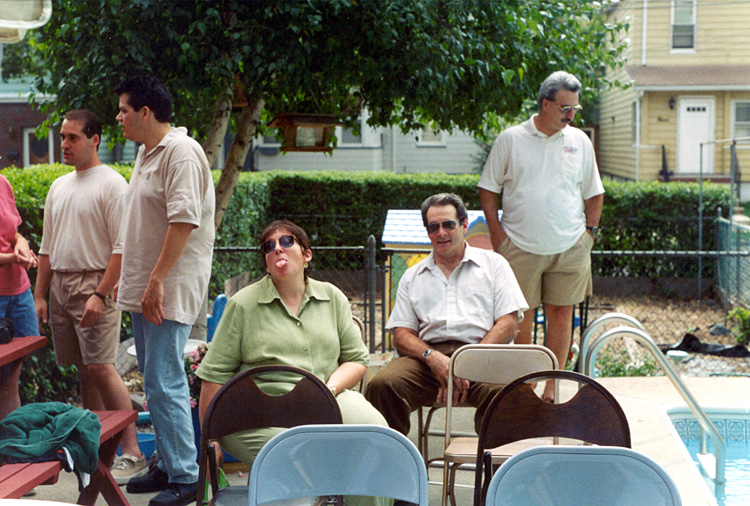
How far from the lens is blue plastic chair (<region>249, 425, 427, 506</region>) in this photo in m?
2.39

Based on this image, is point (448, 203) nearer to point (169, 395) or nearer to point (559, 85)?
point (559, 85)

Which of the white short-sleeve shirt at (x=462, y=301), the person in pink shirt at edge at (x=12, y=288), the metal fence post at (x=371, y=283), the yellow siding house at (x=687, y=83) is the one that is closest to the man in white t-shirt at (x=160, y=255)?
the person in pink shirt at edge at (x=12, y=288)

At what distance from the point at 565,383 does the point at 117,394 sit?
10.7ft

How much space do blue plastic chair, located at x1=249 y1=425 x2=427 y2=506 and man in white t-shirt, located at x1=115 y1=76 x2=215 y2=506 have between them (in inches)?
60.7

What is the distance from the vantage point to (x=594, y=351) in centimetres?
392

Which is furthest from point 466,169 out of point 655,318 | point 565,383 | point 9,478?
point 9,478

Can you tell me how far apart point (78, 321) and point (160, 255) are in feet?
3.11

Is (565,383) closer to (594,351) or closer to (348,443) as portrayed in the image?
(594,351)

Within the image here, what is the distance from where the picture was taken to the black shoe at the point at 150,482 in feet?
13.7

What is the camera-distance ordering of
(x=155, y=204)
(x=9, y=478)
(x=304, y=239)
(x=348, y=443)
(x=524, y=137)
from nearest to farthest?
(x=348, y=443), (x=9, y=478), (x=304, y=239), (x=155, y=204), (x=524, y=137)

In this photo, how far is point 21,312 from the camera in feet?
14.5

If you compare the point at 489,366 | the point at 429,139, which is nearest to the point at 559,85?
the point at 489,366

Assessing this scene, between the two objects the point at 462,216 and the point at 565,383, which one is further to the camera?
the point at 565,383

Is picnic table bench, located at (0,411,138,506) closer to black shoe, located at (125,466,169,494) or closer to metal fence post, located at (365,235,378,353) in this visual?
black shoe, located at (125,466,169,494)
